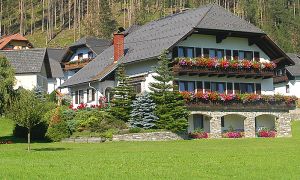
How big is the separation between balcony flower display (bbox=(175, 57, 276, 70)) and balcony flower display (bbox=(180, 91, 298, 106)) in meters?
2.21

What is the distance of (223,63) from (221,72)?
0.72 m

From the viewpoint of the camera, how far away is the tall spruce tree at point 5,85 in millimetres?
34469

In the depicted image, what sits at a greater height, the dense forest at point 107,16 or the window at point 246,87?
the dense forest at point 107,16

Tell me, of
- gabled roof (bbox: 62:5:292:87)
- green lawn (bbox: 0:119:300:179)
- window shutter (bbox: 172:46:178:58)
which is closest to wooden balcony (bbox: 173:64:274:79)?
window shutter (bbox: 172:46:178:58)

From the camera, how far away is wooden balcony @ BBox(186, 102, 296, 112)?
41812 mm

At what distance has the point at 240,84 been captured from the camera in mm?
46375

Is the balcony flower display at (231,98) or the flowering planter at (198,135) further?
the balcony flower display at (231,98)

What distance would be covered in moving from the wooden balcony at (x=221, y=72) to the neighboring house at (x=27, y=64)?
21.7 m

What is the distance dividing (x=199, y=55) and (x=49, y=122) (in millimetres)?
13782

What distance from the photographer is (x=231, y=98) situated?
4300cm

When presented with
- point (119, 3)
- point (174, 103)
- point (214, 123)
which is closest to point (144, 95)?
point (174, 103)

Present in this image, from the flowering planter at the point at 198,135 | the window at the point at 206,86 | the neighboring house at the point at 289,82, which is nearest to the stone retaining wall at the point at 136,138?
the flowering planter at the point at 198,135

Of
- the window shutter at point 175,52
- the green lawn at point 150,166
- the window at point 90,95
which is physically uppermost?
the window shutter at point 175,52

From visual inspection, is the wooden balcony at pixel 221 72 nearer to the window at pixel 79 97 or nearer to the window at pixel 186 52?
the window at pixel 186 52
